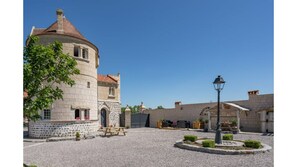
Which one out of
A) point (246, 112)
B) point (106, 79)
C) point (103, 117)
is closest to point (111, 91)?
point (106, 79)

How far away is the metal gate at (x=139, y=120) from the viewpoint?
1136 inches

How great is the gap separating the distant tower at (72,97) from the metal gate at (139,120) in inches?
394

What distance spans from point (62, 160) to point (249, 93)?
59.9ft

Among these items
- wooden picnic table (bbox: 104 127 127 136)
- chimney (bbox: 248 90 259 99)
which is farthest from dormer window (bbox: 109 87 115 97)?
chimney (bbox: 248 90 259 99)

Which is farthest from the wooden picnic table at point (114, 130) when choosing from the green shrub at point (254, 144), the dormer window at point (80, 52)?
the green shrub at point (254, 144)

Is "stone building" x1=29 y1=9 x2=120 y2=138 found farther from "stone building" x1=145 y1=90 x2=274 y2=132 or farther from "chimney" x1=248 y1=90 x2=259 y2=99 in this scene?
"chimney" x1=248 y1=90 x2=259 y2=99

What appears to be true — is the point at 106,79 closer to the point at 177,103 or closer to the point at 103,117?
the point at 103,117

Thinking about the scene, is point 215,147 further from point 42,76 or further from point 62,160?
point 42,76

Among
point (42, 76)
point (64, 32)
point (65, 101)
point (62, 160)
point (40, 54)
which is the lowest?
point (62, 160)

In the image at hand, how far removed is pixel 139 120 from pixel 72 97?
14297 mm

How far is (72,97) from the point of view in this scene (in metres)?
17.1
